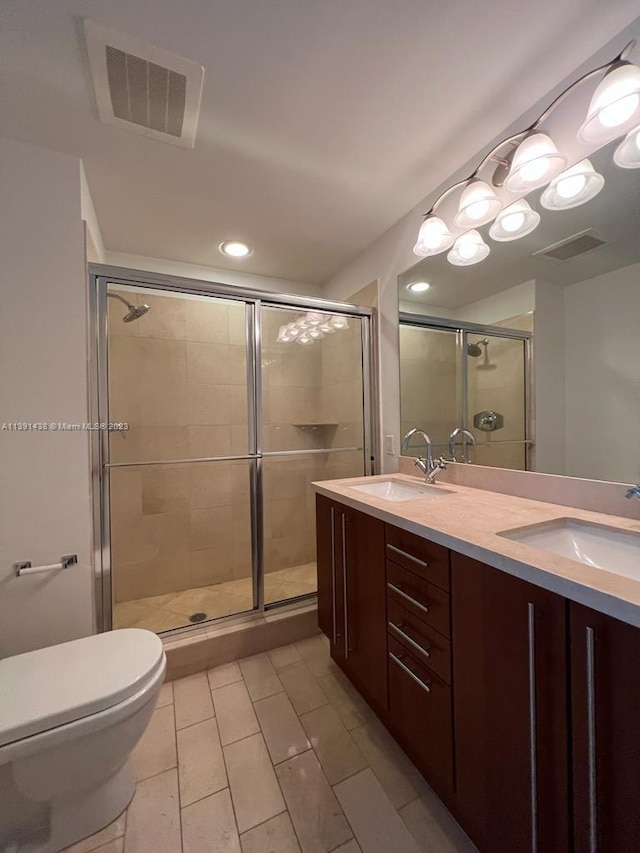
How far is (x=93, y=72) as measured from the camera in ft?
3.40

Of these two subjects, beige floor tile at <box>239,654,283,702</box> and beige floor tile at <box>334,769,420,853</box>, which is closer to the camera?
beige floor tile at <box>334,769,420,853</box>

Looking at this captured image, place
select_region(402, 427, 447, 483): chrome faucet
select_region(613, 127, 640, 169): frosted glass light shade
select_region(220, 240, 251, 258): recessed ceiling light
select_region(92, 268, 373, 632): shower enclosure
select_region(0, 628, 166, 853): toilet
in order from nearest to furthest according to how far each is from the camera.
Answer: select_region(0, 628, 166, 853): toilet
select_region(613, 127, 640, 169): frosted glass light shade
select_region(402, 427, 447, 483): chrome faucet
select_region(92, 268, 373, 632): shower enclosure
select_region(220, 240, 251, 258): recessed ceiling light

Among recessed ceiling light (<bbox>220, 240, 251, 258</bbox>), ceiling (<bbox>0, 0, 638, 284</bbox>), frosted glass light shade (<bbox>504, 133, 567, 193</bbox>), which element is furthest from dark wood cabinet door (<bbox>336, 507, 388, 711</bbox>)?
recessed ceiling light (<bbox>220, 240, 251, 258</bbox>)

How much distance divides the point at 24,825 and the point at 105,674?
0.39 m

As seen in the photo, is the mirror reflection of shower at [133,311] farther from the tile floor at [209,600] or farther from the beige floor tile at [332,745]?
the beige floor tile at [332,745]

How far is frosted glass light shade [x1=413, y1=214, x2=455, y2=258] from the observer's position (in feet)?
4.91

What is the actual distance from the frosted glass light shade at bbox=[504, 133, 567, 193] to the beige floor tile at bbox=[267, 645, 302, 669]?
2294 millimetres

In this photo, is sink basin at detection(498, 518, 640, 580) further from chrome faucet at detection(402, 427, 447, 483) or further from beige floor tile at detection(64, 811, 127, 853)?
beige floor tile at detection(64, 811, 127, 853)

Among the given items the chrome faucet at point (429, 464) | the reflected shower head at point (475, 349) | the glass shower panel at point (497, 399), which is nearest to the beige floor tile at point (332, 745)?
the chrome faucet at point (429, 464)

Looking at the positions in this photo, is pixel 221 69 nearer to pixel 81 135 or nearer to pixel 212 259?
pixel 81 135

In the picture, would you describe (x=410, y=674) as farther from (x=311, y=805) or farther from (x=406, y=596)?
(x=311, y=805)

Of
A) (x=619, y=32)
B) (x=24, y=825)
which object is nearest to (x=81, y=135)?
(x=619, y=32)

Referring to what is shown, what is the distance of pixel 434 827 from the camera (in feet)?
3.11

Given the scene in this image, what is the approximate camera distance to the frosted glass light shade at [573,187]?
1.06 metres
